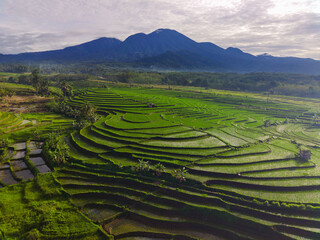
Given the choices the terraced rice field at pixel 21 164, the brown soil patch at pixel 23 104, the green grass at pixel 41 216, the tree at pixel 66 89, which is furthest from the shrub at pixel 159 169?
the tree at pixel 66 89

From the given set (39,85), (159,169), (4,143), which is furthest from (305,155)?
(39,85)

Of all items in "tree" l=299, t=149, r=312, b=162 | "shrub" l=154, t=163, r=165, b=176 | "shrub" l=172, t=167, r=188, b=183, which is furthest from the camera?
"tree" l=299, t=149, r=312, b=162

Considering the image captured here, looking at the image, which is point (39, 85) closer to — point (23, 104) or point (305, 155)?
point (23, 104)

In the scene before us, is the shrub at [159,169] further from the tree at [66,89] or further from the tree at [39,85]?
the tree at [39,85]

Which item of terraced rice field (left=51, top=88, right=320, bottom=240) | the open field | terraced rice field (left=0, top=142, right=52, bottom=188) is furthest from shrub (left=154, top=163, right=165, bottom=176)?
terraced rice field (left=0, top=142, right=52, bottom=188)

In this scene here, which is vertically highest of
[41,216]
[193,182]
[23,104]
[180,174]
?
[23,104]

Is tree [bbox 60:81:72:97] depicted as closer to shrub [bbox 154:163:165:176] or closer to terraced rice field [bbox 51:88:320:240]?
terraced rice field [bbox 51:88:320:240]

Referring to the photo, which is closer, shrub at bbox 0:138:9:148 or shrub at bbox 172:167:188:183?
shrub at bbox 172:167:188:183
